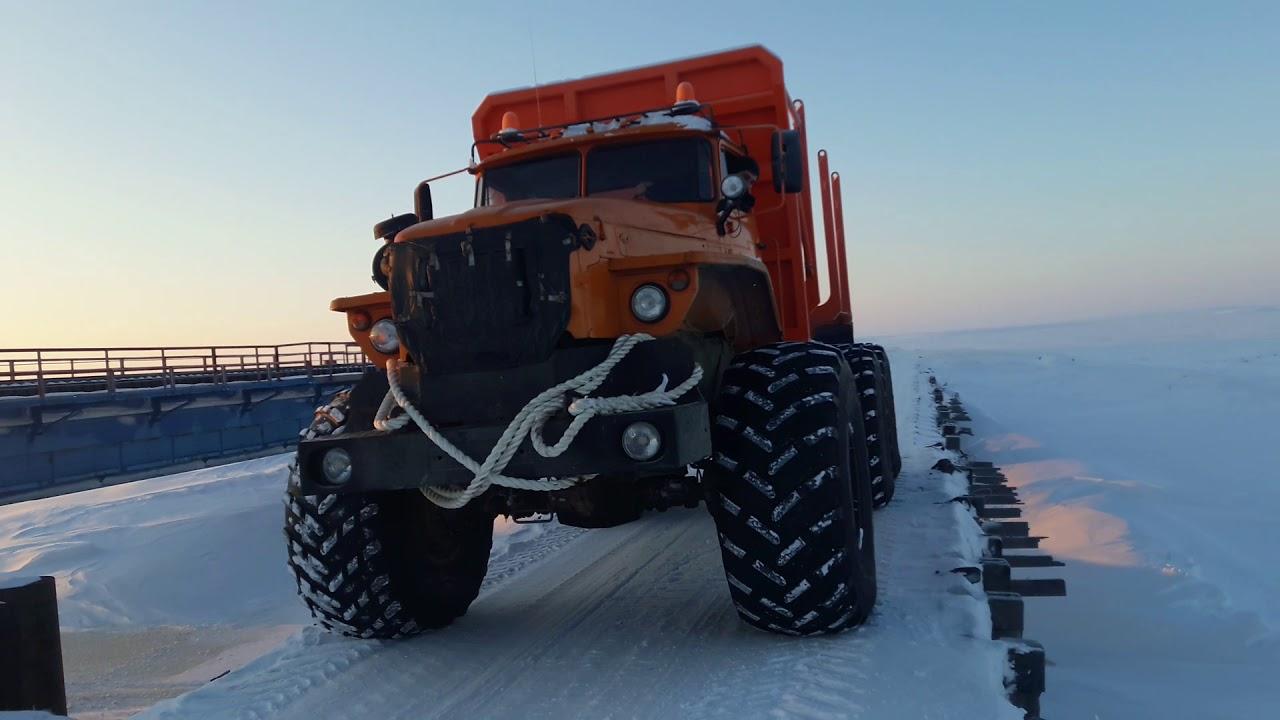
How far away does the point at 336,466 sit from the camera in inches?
172

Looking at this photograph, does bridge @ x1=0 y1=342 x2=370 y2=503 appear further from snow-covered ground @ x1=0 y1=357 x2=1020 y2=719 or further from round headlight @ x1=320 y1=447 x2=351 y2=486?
round headlight @ x1=320 y1=447 x2=351 y2=486

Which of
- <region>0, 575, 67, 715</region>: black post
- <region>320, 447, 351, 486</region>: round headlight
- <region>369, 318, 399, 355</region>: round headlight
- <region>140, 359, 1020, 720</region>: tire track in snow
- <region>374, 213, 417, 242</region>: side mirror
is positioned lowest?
<region>140, 359, 1020, 720</region>: tire track in snow

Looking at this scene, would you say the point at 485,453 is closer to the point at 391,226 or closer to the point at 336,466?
the point at 336,466

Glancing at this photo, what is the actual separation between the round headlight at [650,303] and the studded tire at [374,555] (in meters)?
1.43

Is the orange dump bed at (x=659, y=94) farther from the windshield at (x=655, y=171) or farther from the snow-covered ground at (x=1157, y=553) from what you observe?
the snow-covered ground at (x=1157, y=553)

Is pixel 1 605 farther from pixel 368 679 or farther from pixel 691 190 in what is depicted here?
pixel 691 190

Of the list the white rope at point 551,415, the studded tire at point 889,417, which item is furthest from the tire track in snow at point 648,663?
the studded tire at point 889,417

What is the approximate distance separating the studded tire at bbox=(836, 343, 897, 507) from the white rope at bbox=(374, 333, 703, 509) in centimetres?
378

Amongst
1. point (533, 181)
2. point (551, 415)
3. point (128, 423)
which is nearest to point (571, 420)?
point (551, 415)

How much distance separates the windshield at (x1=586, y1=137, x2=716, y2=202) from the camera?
5605 mm

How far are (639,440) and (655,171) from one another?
2271mm

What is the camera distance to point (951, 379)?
131ft

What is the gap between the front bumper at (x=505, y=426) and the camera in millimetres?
3965

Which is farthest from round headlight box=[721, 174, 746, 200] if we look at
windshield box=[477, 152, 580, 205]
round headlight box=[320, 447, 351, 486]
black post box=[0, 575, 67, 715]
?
black post box=[0, 575, 67, 715]
